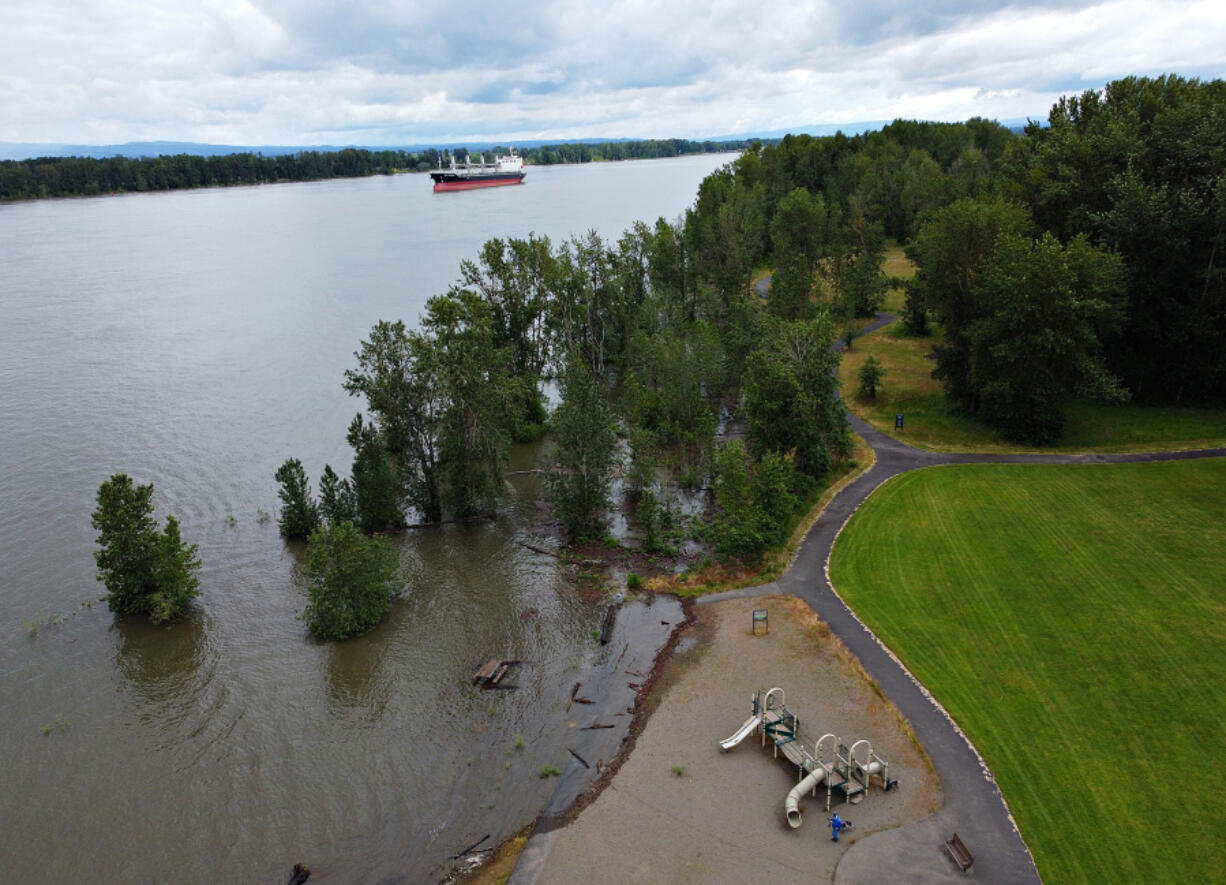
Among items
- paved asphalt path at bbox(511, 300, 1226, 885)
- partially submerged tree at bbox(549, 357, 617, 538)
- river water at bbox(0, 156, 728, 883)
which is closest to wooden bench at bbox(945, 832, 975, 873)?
paved asphalt path at bbox(511, 300, 1226, 885)

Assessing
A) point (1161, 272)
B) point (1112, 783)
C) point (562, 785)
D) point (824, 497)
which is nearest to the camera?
point (1112, 783)

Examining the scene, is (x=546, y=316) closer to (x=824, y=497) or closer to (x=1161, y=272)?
(x=824, y=497)

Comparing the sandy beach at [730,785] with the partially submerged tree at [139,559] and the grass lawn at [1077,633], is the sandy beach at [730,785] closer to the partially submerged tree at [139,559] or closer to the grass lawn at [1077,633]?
the grass lawn at [1077,633]

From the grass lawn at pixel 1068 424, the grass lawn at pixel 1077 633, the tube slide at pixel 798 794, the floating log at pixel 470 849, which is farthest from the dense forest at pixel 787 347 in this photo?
the floating log at pixel 470 849

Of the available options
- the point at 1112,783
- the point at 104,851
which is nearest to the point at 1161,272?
the point at 1112,783

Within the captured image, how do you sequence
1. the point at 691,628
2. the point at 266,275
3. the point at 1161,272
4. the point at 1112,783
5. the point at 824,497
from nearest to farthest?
the point at 1112,783 → the point at 691,628 → the point at 824,497 → the point at 1161,272 → the point at 266,275

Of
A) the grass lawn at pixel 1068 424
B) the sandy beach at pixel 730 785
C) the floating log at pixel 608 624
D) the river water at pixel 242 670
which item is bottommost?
the river water at pixel 242 670

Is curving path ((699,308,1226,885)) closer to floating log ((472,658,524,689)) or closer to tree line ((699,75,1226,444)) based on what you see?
floating log ((472,658,524,689))
